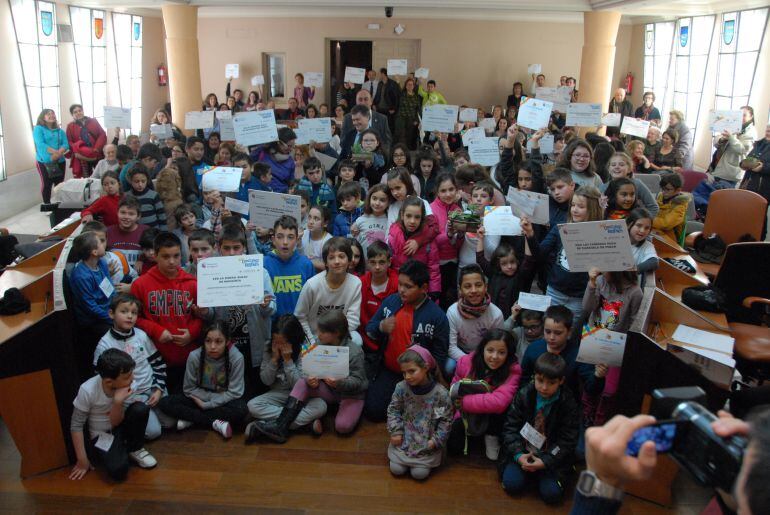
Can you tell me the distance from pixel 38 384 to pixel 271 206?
6.42 ft

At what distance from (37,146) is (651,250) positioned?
818cm

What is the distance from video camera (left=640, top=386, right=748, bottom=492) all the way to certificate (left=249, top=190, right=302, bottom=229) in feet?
11.1

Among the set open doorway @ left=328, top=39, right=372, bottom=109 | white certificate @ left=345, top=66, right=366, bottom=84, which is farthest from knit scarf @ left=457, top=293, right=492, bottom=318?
open doorway @ left=328, top=39, right=372, bottom=109

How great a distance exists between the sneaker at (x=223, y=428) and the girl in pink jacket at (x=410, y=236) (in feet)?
5.46

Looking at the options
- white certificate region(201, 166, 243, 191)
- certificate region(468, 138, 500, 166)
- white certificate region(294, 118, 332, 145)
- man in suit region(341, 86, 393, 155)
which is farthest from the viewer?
man in suit region(341, 86, 393, 155)

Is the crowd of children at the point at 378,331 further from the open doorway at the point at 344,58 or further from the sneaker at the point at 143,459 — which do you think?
the open doorway at the point at 344,58

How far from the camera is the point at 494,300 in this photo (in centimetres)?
431

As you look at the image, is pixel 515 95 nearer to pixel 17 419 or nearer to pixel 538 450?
pixel 538 450

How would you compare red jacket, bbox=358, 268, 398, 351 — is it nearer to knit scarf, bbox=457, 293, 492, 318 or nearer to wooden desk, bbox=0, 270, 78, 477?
knit scarf, bbox=457, 293, 492, 318

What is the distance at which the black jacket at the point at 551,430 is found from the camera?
3184 millimetres

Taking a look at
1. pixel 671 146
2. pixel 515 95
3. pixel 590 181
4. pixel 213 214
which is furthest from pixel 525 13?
pixel 213 214

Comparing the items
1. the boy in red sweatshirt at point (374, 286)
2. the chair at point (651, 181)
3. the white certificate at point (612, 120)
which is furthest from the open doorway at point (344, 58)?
the boy in red sweatshirt at point (374, 286)

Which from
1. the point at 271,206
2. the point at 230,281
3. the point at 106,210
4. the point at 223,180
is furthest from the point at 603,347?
the point at 106,210

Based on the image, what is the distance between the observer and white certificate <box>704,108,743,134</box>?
809 cm
